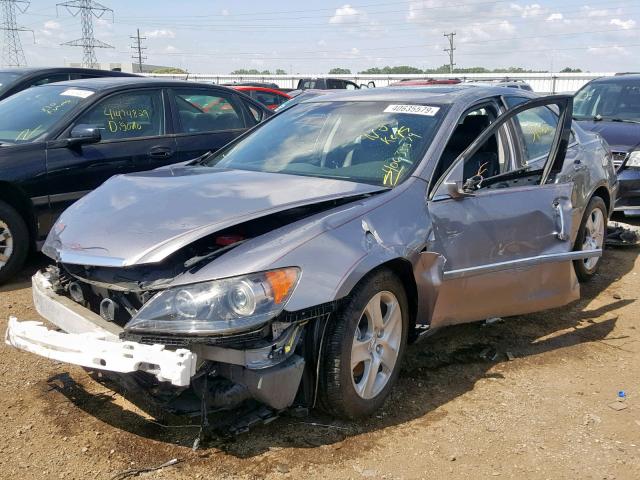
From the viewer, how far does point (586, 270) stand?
5648 mm

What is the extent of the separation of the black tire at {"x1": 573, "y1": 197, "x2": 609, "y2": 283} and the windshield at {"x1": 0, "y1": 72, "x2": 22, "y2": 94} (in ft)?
22.0

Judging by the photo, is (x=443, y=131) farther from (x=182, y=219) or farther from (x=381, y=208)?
(x=182, y=219)

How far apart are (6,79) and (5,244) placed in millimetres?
3863

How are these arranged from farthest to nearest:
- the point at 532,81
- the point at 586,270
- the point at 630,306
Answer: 1. the point at 532,81
2. the point at 586,270
3. the point at 630,306

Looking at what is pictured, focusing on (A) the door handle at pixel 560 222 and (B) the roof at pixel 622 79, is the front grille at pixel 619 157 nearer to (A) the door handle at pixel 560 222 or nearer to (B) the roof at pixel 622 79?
(B) the roof at pixel 622 79

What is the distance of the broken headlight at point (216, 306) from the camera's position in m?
2.61

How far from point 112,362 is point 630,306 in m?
4.25

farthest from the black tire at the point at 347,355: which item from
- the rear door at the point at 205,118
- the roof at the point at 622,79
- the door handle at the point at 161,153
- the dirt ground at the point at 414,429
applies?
the roof at the point at 622,79

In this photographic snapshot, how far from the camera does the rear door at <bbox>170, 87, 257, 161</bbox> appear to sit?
21.2ft

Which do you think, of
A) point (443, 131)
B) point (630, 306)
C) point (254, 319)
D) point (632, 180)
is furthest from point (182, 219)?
point (632, 180)

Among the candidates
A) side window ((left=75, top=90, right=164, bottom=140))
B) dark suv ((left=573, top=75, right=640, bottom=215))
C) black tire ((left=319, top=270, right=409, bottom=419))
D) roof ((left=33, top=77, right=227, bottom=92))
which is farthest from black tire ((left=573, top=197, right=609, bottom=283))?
roof ((left=33, top=77, right=227, bottom=92))

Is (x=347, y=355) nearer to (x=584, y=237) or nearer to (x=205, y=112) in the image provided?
(x=584, y=237)

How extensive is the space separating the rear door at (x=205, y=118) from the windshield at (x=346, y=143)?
6.68 feet

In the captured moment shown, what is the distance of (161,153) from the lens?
6.18 meters
